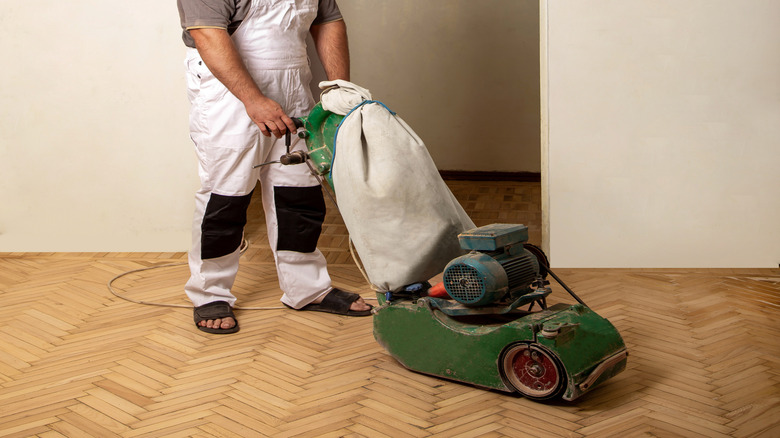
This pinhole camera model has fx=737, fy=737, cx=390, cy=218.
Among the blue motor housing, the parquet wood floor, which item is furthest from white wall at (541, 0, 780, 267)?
the blue motor housing

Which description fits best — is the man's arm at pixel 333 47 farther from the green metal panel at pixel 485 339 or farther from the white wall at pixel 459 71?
the white wall at pixel 459 71

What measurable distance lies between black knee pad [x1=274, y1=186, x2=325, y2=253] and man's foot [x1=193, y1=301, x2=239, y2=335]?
29cm

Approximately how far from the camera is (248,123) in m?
2.47

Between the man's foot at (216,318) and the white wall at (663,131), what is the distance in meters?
1.34

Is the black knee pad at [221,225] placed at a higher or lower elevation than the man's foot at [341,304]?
higher

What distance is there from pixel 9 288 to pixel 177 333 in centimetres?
97

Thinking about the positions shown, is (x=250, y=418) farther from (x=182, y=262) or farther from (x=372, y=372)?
(x=182, y=262)

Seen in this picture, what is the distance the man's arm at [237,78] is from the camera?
2309 millimetres

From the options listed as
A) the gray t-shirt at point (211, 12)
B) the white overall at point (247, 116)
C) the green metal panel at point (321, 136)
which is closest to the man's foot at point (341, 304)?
the white overall at point (247, 116)

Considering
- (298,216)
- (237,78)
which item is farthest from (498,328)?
(237,78)

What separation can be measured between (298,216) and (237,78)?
581 millimetres

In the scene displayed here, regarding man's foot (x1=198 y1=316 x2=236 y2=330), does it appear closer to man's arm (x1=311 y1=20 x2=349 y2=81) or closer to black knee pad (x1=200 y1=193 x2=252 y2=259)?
black knee pad (x1=200 y1=193 x2=252 y2=259)

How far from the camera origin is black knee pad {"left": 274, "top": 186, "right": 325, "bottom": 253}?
2664mm

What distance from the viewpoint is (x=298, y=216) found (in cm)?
267
